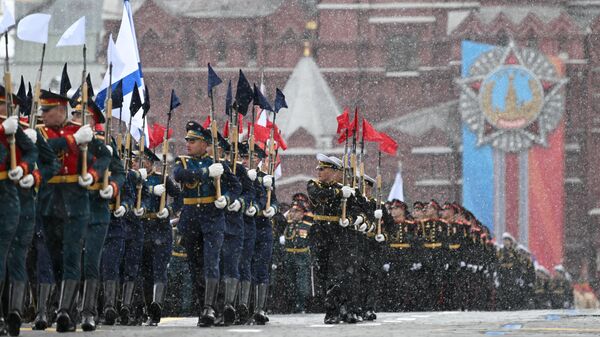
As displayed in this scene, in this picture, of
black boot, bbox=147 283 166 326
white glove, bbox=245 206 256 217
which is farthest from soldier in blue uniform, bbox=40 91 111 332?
white glove, bbox=245 206 256 217

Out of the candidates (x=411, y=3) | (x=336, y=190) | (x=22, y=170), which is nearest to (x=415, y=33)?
(x=411, y=3)

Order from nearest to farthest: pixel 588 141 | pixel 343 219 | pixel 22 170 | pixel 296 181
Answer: pixel 22 170, pixel 343 219, pixel 296 181, pixel 588 141

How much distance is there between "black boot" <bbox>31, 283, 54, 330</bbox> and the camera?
36.5 feet

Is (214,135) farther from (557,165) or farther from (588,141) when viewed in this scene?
(588,141)

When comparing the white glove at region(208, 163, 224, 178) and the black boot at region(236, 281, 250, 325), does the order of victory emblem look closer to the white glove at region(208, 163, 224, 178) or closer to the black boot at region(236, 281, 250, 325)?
the black boot at region(236, 281, 250, 325)

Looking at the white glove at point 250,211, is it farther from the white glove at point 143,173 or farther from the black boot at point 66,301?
the black boot at point 66,301

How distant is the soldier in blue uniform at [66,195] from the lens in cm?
1066

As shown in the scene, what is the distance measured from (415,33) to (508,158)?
863 cm

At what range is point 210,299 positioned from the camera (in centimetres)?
1273

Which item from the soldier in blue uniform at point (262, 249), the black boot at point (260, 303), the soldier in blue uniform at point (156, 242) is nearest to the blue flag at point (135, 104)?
the soldier in blue uniform at point (156, 242)

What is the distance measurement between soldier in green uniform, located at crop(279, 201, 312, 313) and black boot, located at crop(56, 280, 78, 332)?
12.6 meters

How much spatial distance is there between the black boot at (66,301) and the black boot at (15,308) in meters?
0.58

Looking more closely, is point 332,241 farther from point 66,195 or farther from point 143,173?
point 66,195

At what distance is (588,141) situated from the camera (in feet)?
210
